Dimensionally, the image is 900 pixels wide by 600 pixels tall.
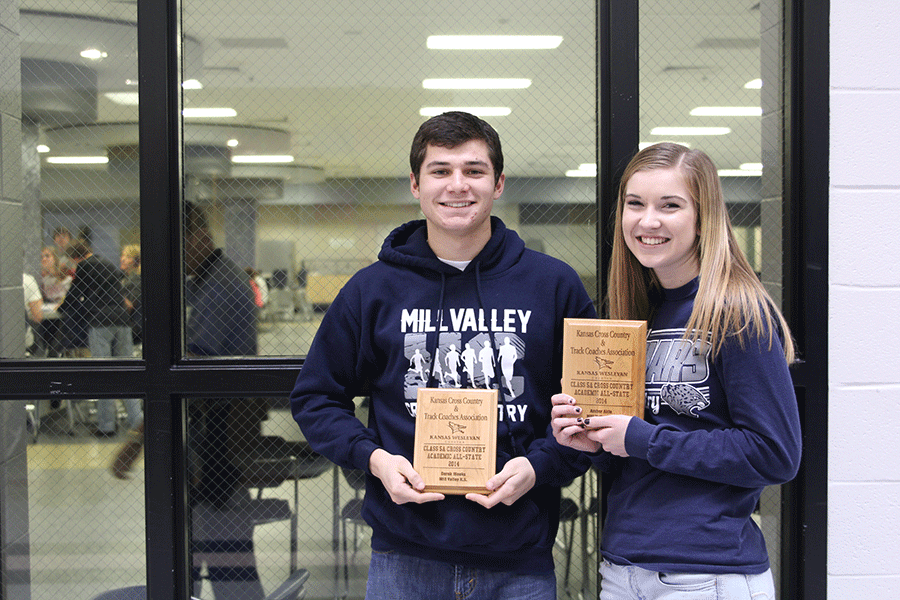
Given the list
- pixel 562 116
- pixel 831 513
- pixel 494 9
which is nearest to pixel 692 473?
pixel 831 513

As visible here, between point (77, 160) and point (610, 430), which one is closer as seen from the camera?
point (610, 430)

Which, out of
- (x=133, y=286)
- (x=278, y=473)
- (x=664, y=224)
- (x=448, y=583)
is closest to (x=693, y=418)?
(x=664, y=224)

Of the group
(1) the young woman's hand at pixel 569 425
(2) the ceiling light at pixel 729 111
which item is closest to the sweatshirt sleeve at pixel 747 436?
(1) the young woman's hand at pixel 569 425

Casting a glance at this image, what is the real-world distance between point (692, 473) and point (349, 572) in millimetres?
1215

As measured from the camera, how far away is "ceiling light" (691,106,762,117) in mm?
1883

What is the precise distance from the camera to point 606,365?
47.7 inches

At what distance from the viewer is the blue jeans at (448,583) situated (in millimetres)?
1347

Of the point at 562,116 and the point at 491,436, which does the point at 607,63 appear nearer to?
the point at 562,116

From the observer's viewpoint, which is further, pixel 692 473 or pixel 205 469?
pixel 205 469

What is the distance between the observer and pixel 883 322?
1.74 metres

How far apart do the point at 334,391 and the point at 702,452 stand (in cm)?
79

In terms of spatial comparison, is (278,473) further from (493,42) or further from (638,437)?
(493,42)

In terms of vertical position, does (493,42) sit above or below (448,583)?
above

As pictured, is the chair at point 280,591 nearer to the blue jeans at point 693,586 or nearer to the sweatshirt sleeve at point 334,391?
the sweatshirt sleeve at point 334,391
